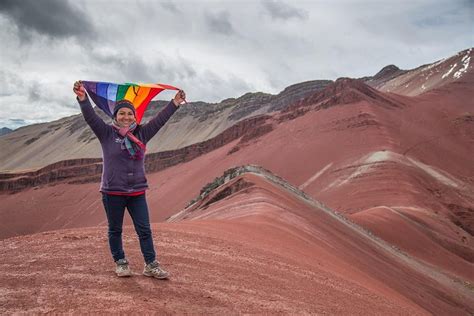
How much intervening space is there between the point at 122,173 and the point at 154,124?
2.34 feet

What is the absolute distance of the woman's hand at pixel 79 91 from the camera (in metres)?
5.10

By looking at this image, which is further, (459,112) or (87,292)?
(459,112)

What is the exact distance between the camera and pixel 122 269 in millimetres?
5320

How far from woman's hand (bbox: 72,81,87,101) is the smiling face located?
1.35ft

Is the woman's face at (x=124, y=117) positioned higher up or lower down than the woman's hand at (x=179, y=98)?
lower down

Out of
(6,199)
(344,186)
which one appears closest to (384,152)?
(344,186)

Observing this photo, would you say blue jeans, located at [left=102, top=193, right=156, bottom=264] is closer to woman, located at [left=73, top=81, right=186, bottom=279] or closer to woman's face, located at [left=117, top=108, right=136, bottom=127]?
woman, located at [left=73, top=81, right=186, bottom=279]

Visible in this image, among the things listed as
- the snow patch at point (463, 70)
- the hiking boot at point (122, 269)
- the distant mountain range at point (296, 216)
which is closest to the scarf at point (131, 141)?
the hiking boot at point (122, 269)

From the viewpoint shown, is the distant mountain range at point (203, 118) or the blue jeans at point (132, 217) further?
the distant mountain range at point (203, 118)

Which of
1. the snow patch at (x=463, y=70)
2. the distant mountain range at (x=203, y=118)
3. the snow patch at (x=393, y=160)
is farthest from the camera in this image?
the distant mountain range at (x=203, y=118)

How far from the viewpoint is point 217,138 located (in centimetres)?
7175

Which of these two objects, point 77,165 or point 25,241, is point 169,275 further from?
point 77,165

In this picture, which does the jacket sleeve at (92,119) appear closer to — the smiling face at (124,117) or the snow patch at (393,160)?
the smiling face at (124,117)

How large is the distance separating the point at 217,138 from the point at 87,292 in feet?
220
